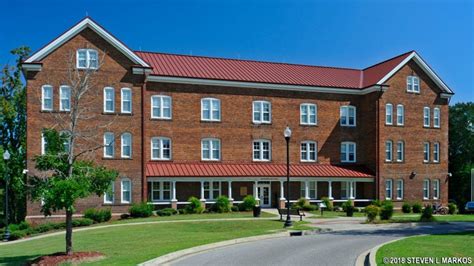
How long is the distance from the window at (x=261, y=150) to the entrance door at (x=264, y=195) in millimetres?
2352

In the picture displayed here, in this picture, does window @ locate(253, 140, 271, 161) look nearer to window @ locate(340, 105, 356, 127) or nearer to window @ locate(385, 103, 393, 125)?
window @ locate(340, 105, 356, 127)

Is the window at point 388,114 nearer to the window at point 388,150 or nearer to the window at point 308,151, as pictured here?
the window at point 388,150

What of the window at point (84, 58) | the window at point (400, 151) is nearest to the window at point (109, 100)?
the window at point (84, 58)

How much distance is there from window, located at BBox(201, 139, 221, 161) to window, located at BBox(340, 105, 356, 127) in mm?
12398

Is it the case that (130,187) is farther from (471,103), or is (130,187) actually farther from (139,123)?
(471,103)

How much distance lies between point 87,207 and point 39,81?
375 inches

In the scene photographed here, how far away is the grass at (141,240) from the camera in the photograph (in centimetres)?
1747

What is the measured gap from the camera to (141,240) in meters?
21.5

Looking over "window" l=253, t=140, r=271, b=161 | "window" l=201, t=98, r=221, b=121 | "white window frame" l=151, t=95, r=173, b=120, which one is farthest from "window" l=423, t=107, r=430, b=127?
"white window frame" l=151, t=95, r=173, b=120

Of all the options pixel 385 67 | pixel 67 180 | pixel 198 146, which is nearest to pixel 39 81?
pixel 198 146

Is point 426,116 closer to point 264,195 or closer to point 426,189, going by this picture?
point 426,189

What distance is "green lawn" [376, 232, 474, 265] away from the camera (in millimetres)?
14719

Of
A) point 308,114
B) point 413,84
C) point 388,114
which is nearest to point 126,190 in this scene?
point 308,114

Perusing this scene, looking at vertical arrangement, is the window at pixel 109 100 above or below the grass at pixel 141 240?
above
